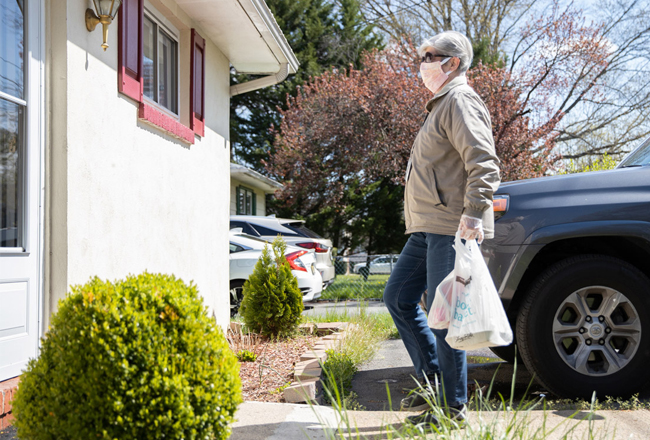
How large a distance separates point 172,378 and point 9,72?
7.22ft

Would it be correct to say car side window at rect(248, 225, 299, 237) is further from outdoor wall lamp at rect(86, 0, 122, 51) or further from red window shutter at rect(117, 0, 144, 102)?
outdoor wall lamp at rect(86, 0, 122, 51)

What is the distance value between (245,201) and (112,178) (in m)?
15.4

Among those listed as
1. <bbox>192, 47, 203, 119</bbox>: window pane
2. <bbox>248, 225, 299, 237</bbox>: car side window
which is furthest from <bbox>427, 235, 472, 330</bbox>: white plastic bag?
<bbox>248, 225, 299, 237</bbox>: car side window

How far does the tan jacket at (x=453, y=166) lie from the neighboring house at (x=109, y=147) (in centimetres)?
161

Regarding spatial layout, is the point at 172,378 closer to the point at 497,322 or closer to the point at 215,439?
the point at 215,439

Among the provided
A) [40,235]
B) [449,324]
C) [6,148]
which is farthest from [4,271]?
[449,324]

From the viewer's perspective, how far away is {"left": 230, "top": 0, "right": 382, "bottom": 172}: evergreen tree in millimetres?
25031

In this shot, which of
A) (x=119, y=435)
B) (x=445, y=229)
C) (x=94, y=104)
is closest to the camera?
(x=119, y=435)

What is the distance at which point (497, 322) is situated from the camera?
266 cm

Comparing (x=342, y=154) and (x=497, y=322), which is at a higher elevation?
(x=342, y=154)

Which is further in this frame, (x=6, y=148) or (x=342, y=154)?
(x=342, y=154)

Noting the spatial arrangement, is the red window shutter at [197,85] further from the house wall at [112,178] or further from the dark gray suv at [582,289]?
the dark gray suv at [582,289]

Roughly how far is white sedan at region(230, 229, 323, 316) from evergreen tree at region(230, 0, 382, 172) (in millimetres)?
15945

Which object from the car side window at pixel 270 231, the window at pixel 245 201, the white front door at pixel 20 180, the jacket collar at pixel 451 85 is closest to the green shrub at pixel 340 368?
the white front door at pixel 20 180
